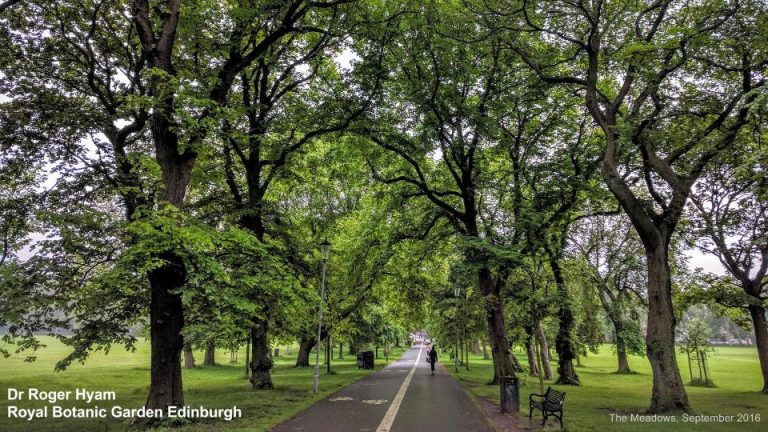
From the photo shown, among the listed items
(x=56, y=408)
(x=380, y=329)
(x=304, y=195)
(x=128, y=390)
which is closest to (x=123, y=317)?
(x=56, y=408)

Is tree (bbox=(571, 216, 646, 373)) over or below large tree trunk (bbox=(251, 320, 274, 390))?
over

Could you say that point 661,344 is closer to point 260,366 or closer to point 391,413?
point 391,413

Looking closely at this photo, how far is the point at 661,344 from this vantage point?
41.4 feet

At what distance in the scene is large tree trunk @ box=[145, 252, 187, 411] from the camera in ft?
32.4

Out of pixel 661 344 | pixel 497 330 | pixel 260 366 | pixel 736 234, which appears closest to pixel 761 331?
pixel 736 234

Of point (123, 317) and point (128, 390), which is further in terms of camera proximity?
point (128, 390)

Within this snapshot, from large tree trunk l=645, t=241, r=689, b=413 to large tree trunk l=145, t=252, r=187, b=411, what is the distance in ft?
43.1

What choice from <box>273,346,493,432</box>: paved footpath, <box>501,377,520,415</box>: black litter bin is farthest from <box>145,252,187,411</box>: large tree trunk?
<box>501,377,520,415</box>: black litter bin

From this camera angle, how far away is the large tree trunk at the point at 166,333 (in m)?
9.88

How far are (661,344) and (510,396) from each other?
4.93m

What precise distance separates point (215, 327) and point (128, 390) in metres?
12.9

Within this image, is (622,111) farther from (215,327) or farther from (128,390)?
(128,390)

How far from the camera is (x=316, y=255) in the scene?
21547 mm

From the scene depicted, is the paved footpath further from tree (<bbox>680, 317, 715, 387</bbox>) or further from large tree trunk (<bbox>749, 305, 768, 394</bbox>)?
tree (<bbox>680, 317, 715, 387</bbox>)
